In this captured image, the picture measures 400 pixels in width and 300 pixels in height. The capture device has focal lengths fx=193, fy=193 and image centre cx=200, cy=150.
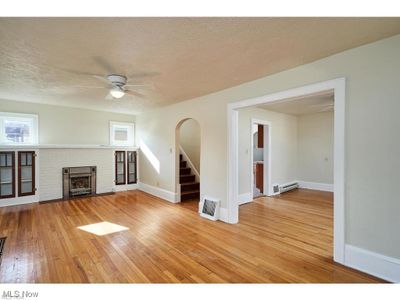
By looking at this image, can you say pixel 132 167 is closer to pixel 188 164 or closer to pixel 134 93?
pixel 188 164

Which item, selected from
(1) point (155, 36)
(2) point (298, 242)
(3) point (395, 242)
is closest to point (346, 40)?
(1) point (155, 36)

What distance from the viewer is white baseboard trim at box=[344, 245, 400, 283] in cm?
193

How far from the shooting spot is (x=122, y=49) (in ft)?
6.99

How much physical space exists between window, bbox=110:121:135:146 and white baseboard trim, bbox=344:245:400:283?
19.8 feet

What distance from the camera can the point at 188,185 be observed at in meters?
5.41

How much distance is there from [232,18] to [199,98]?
2546 mm

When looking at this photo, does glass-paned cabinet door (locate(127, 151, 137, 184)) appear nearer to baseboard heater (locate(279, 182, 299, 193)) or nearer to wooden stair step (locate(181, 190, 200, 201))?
wooden stair step (locate(181, 190, 200, 201))

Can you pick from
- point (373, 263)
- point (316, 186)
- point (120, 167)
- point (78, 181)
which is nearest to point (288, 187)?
point (316, 186)

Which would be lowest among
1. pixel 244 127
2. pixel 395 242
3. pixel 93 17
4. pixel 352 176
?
pixel 395 242

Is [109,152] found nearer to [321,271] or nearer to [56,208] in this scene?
[56,208]

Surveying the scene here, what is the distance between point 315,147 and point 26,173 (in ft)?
26.8

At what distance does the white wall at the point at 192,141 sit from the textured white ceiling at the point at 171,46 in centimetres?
338

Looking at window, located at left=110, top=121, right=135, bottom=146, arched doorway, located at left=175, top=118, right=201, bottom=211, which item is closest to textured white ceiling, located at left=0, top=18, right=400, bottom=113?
arched doorway, located at left=175, top=118, right=201, bottom=211
